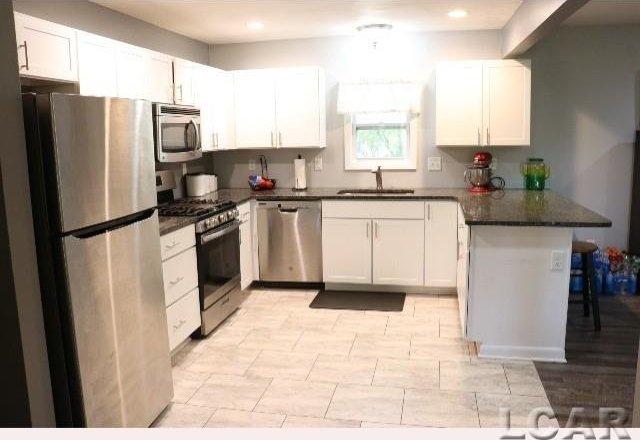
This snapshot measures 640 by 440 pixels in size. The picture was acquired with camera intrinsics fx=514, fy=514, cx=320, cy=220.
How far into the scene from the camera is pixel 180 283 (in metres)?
3.29

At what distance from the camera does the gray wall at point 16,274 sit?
1696 millimetres

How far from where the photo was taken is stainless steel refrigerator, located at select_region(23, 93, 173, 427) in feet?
6.19

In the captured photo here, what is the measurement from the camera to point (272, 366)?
3.24m

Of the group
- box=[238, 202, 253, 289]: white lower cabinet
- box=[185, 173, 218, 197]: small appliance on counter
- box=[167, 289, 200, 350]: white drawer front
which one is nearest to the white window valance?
box=[238, 202, 253, 289]: white lower cabinet

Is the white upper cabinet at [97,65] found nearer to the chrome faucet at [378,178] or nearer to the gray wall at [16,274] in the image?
the gray wall at [16,274]

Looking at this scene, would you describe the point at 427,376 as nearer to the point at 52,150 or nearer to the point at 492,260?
the point at 492,260

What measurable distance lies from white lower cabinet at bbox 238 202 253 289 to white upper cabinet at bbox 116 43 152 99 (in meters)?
1.34

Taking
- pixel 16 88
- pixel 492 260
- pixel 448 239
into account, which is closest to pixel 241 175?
pixel 448 239

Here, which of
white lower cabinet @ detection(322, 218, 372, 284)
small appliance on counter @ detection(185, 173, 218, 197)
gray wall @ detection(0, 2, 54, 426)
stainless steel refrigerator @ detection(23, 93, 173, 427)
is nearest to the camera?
gray wall @ detection(0, 2, 54, 426)

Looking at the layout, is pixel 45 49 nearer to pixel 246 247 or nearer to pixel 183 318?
pixel 183 318

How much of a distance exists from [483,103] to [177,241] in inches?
114

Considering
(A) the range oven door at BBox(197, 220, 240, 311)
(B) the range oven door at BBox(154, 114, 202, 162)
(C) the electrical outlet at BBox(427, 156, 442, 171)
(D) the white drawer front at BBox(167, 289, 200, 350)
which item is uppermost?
(B) the range oven door at BBox(154, 114, 202, 162)

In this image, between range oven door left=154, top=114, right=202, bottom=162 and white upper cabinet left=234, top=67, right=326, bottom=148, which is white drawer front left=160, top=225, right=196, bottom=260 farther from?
white upper cabinet left=234, top=67, right=326, bottom=148

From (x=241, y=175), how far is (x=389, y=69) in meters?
1.86
